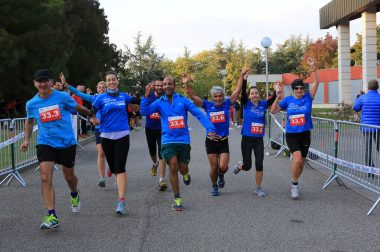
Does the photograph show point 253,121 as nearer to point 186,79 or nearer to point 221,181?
point 221,181

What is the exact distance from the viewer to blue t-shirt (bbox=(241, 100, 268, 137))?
26.4 feet

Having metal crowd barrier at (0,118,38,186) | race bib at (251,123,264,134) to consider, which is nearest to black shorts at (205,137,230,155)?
race bib at (251,123,264,134)

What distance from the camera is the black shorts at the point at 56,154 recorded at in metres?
6.18

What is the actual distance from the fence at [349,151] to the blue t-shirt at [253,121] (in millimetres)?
1485

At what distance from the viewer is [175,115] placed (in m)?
6.88

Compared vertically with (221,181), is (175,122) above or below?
above

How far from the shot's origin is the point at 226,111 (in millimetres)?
7988

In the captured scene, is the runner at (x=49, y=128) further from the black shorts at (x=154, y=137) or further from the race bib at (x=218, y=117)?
the black shorts at (x=154, y=137)

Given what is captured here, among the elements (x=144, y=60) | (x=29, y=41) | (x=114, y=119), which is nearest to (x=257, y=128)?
(x=114, y=119)

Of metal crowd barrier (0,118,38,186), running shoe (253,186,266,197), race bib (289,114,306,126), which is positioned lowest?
running shoe (253,186,266,197)

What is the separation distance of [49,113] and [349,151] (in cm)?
495

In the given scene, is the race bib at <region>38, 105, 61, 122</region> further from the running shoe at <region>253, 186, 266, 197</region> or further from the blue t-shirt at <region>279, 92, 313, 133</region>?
the blue t-shirt at <region>279, 92, 313, 133</region>

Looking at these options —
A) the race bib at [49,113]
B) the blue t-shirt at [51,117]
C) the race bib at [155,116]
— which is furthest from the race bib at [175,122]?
the race bib at [155,116]

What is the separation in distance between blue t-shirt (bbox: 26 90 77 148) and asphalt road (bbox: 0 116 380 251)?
1.04 metres
